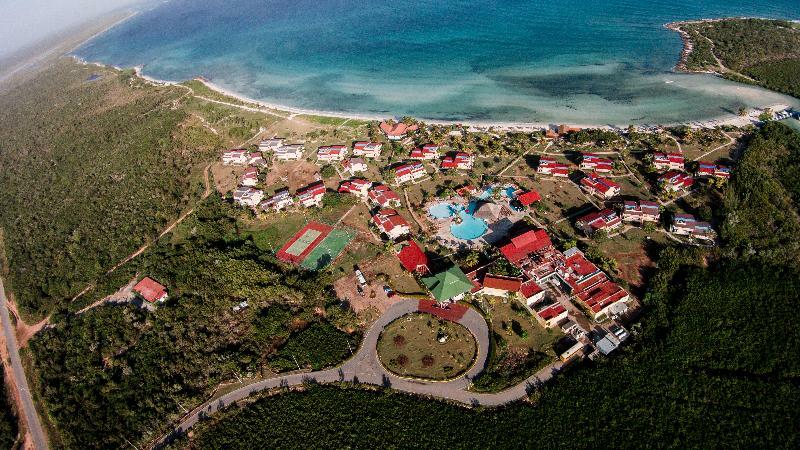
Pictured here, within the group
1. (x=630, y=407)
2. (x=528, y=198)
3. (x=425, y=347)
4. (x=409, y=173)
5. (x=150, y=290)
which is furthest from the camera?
(x=409, y=173)

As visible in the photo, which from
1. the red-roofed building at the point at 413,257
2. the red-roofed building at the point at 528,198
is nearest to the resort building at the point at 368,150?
the red-roofed building at the point at 413,257

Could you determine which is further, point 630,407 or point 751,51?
point 751,51

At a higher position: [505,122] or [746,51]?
[746,51]

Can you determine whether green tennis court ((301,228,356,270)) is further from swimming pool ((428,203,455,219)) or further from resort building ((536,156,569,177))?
resort building ((536,156,569,177))

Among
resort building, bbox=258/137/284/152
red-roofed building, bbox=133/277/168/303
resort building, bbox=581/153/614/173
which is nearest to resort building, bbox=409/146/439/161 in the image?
resort building, bbox=581/153/614/173

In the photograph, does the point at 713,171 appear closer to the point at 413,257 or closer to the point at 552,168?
the point at 552,168

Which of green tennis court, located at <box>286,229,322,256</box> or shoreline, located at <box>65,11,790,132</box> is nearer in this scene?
green tennis court, located at <box>286,229,322,256</box>

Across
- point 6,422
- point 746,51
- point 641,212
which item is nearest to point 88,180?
point 6,422
